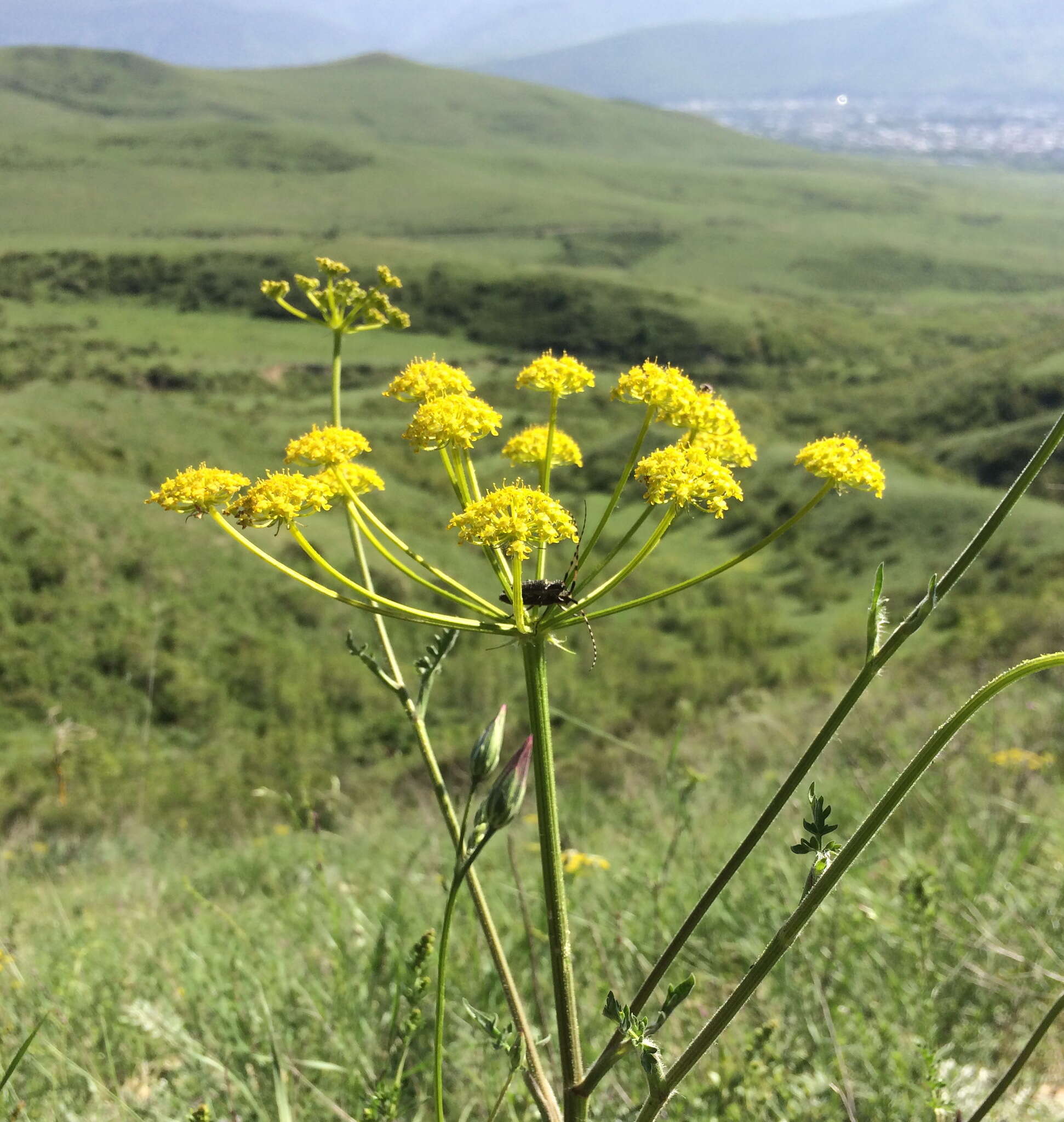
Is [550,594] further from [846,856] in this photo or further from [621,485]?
[846,856]

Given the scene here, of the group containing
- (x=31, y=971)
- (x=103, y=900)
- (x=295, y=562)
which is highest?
(x=31, y=971)

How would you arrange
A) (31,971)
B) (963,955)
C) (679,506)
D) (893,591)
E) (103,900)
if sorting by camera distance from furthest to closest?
1. (893,591)
2. (103,900)
3. (31,971)
4. (963,955)
5. (679,506)

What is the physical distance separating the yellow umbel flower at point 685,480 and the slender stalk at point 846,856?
622 mm

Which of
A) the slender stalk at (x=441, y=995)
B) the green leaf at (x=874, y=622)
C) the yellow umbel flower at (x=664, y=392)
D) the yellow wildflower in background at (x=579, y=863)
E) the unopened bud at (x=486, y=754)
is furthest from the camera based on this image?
the yellow wildflower in background at (x=579, y=863)

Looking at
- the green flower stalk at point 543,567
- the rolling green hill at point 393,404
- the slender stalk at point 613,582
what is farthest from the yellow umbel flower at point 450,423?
the rolling green hill at point 393,404

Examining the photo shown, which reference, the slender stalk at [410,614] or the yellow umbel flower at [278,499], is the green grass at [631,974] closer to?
the slender stalk at [410,614]

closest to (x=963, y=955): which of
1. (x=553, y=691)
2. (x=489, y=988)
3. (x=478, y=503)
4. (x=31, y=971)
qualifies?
(x=489, y=988)

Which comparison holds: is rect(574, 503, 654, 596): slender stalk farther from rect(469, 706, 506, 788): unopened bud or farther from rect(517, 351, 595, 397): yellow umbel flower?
rect(517, 351, 595, 397): yellow umbel flower

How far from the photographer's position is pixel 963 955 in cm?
340

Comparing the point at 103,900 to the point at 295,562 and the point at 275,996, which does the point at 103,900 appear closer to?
the point at 275,996

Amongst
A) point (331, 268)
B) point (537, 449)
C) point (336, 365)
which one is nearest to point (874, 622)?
point (537, 449)

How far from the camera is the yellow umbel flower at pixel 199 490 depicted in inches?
71.4

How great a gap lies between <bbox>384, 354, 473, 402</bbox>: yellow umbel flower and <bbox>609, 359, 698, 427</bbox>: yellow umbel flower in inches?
14.5

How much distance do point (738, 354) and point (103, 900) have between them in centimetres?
9473
